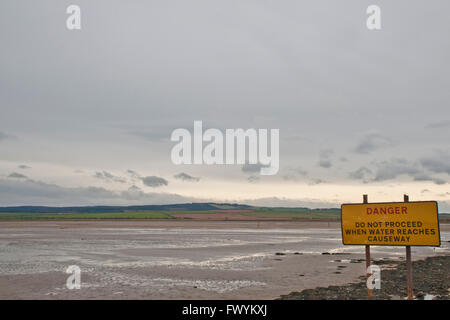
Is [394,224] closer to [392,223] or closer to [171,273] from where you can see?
[392,223]

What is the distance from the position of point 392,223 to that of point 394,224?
0.07 m

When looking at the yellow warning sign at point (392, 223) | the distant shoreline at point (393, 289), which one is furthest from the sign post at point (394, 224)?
the distant shoreline at point (393, 289)

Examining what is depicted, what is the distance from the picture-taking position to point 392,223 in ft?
45.6

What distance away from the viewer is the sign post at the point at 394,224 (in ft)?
43.5

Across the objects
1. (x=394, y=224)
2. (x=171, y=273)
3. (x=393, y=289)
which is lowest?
(x=171, y=273)

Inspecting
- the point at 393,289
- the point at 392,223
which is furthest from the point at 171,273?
the point at 392,223

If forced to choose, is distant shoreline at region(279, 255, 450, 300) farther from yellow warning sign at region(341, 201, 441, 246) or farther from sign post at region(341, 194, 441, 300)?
yellow warning sign at region(341, 201, 441, 246)
